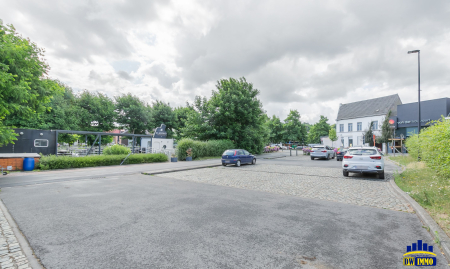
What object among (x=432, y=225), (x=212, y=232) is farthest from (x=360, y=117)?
(x=212, y=232)

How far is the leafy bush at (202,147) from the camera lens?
2394 centimetres

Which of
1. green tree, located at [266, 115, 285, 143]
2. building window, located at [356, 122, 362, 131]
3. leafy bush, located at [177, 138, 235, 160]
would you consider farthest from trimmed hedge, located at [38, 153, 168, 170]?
building window, located at [356, 122, 362, 131]

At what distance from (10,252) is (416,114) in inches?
1834

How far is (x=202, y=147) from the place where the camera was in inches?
1029

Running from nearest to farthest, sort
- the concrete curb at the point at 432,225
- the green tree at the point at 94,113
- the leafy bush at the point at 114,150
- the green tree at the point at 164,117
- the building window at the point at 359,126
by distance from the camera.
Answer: the concrete curb at the point at 432,225 < the leafy bush at the point at 114,150 < the green tree at the point at 94,113 < the building window at the point at 359,126 < the green tree at the point at 164,117

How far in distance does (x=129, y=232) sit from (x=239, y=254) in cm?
220

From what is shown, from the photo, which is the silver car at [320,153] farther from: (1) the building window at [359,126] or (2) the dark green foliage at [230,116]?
(1) the building window at [359,126]

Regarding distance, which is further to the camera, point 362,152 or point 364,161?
point 362,152

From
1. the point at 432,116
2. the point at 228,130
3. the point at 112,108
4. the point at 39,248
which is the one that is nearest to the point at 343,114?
the point at 432,116

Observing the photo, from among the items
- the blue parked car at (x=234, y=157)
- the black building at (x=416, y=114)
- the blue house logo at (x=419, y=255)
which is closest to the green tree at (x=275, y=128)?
the black building at (x=416, y=114)

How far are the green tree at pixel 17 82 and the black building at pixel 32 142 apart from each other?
7.55m

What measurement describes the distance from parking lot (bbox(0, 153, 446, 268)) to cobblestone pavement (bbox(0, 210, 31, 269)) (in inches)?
7.7

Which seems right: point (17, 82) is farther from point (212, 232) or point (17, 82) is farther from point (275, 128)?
point (275, 128)

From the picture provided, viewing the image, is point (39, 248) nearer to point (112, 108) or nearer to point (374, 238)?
point (374, 238)
